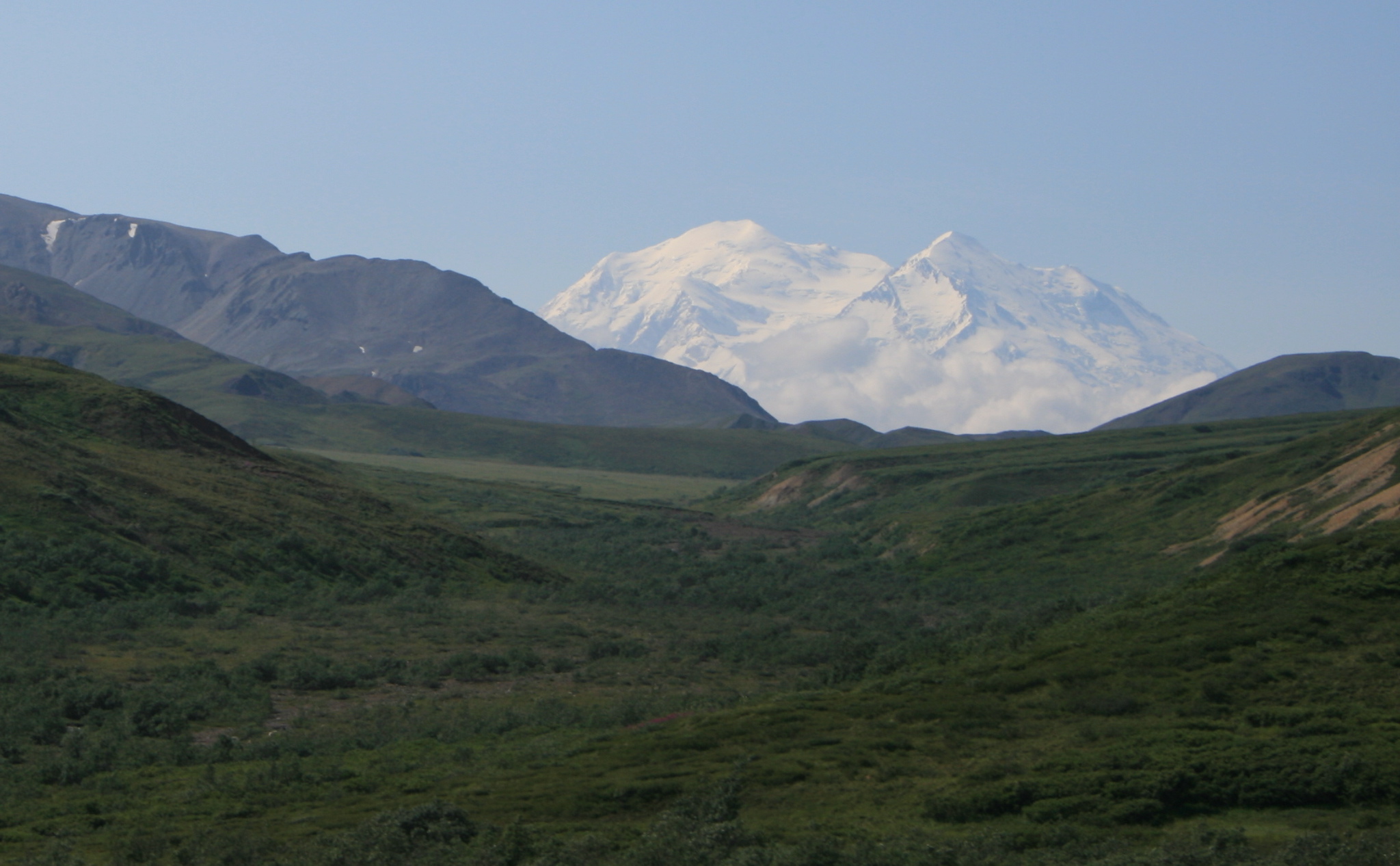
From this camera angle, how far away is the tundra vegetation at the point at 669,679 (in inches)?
693

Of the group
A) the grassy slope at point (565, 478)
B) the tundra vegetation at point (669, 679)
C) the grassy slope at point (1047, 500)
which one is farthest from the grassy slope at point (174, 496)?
the grassy slope at point (565, 478)

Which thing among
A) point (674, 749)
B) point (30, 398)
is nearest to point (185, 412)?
point (30, 398)

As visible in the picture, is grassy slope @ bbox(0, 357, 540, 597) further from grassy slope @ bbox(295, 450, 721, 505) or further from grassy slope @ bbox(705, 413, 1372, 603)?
grassy slope @ bbox(295, 450, 721, 505)

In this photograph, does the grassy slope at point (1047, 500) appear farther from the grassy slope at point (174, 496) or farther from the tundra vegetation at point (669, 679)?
the grassy slope at point (174, 496)

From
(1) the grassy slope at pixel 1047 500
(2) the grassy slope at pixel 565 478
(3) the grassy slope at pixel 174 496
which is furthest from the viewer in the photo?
(2) the grassy slope at pixel 565 478

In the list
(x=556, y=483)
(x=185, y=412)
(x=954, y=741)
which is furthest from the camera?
(x=556, y=483)

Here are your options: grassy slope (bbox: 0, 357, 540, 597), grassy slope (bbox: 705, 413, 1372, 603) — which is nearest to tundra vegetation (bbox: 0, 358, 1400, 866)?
grassy slope (bbox: 0, 357, 540, 597)

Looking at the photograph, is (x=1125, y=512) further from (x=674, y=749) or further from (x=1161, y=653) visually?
(x=674, y=749)

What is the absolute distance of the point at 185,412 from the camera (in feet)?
241

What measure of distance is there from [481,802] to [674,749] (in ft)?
13.4

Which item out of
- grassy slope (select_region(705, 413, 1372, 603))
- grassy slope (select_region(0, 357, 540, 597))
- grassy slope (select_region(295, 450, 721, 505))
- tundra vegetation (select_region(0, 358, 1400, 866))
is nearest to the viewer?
tundra vegetation (select_region(0, 358, 1400, 866))

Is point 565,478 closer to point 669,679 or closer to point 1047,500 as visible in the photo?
point 1047,500

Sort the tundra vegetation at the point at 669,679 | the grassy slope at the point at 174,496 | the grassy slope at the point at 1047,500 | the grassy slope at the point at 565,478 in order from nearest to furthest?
the tundra vegetation at the point at 669,679, the grassy slope at the point at 174,496, the grassy slope at the point at 1047,500, the grassy slope at the point at 565,478

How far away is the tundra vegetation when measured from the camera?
17.6 meters
